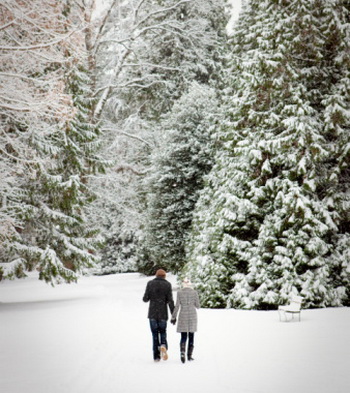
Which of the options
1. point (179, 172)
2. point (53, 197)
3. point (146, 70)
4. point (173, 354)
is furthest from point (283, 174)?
point (146, 70)

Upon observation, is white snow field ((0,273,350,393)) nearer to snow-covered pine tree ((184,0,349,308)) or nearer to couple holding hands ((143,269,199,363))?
couple holding hands ((143,269,199,363))

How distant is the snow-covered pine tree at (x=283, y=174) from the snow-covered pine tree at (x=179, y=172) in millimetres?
5019

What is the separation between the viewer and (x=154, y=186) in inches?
961

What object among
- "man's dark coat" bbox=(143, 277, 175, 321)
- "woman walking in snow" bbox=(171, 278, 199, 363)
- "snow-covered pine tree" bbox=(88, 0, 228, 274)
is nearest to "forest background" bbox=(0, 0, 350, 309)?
"man's dark coat" bbox=(143, 277, 175, 321)

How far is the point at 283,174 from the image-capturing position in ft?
55.8

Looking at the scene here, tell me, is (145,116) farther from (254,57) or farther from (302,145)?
(302,145)

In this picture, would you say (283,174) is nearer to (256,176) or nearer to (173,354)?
(256,176)

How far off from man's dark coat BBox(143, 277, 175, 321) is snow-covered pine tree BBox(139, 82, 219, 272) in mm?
14103

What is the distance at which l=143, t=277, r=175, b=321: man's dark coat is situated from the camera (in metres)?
8.99

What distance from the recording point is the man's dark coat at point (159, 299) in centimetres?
899

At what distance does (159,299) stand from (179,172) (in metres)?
15.1

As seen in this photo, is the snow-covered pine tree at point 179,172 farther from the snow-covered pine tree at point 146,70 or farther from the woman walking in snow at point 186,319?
the woman walking in snow at point 186,319

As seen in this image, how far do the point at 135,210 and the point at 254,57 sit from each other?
15290 mm

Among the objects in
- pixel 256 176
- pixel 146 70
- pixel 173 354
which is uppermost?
pixel 146 70
